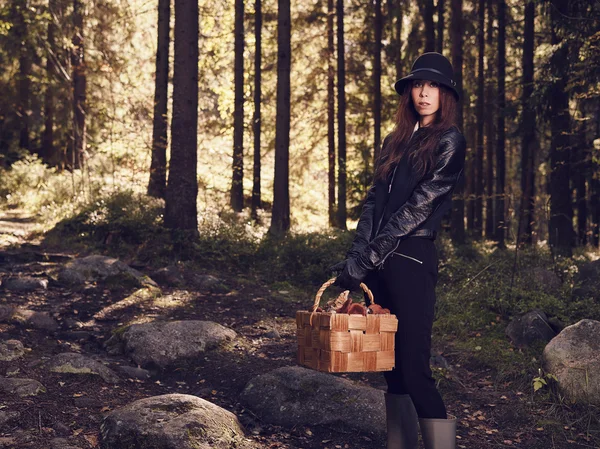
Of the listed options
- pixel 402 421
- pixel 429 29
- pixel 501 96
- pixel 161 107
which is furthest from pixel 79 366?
pixel 501 96

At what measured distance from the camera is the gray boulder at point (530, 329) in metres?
8.38

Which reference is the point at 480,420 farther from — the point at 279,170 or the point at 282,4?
the point at 282,4

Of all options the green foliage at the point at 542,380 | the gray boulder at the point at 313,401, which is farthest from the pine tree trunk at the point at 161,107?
the green foliage at the point at 542,380

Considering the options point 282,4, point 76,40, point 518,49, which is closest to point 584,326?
point 282,4

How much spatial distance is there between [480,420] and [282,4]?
44.3ft

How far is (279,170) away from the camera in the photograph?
17812 mm

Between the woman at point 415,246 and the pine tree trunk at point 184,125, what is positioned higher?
the pine tree trunk at point 184,125

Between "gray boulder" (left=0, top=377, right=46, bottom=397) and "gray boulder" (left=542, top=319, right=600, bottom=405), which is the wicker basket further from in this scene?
"gray boulder" (left=542, top=319, right=600, bottom=405)

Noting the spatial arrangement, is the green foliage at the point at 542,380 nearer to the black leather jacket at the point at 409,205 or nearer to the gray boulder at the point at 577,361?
the gray boulder at the point at 577,361

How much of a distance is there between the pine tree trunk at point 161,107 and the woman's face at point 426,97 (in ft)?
46.3

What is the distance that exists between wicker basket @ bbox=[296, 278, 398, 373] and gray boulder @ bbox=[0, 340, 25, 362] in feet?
13.7

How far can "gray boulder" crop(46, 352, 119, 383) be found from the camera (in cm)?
654

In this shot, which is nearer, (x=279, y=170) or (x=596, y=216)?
(x=279, y=170)

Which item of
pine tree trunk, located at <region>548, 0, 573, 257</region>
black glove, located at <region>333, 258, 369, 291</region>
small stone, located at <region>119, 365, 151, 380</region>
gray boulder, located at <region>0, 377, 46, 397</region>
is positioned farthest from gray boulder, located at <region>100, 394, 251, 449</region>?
pine tree trunk, located at <region>548, 0, 573, 257</region>
